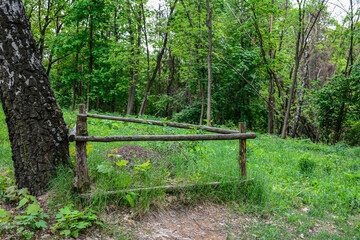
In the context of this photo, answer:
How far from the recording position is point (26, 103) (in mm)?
3369

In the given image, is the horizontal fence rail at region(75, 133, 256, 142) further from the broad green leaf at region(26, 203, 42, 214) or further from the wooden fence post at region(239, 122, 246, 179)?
the broad green leaf at region(26, 203, 42, 214)

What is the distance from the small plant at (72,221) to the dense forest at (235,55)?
9542mm

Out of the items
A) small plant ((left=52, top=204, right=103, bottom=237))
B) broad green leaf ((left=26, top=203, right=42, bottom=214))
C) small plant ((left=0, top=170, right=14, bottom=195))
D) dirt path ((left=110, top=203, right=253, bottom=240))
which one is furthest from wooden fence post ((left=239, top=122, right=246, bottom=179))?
small plant ((left=0, top=170, right=14, bottom=195))

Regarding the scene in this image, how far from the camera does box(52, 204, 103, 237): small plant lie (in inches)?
114

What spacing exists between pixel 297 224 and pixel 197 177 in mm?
1859

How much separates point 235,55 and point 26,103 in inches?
519

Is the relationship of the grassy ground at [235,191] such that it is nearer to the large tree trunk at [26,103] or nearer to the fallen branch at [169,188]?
the fallen branch at [169,188]

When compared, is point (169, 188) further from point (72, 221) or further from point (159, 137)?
point (72, 221)

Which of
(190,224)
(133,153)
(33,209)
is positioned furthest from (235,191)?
(33,209)

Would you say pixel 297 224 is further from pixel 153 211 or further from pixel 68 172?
pixel 68 172

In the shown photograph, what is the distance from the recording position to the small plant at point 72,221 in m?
2.90

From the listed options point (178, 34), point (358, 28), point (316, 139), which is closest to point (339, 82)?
point (358, 28)

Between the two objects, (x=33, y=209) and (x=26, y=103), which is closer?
(x=33, y=209)

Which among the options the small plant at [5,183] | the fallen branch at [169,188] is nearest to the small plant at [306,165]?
the fallen branch at [169,188]
